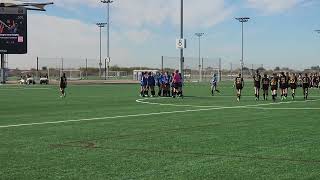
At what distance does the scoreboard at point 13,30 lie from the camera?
62.2 meters

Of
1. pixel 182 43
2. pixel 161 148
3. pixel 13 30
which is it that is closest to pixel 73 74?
pixel 13 30

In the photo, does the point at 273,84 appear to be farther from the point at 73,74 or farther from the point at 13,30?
the point at 73,74

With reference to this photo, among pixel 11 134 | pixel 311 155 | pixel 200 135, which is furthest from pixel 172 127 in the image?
pixel 311 155

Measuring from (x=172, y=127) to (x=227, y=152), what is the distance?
485 centimetres

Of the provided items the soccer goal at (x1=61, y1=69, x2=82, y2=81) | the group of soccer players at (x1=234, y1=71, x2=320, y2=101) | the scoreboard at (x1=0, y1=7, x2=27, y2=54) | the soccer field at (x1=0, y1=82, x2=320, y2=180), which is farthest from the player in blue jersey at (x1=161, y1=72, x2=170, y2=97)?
the soccer goal at (x1=61, y1=69, x2=82, y2=81)

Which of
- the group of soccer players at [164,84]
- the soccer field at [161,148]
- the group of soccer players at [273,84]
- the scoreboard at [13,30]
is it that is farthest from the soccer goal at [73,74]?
the soccer field at [161,148]

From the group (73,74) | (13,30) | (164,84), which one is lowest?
(164,84)

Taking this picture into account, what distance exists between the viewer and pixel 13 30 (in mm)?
62281

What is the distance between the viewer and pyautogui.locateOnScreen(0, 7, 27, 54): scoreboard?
62.2 meters

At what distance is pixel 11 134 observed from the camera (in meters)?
13.4

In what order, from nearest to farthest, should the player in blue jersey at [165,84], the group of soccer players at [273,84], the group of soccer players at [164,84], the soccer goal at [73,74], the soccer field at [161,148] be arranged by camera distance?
1. the soccer field at [161,148]
2. the group of soccer players at [273,84]
3. the group of soccer players at [164,84]
4. the player in blue jersey at [165,84]
5. the soccer goal at [73,74]

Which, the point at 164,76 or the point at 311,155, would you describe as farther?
the point at 164,76

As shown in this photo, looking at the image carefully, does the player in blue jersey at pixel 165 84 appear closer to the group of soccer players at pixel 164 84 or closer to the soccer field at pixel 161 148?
the group of soccer players at pixel 164 84

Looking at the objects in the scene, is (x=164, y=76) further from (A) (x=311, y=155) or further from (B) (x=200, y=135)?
(A) (x=311, y=155)
